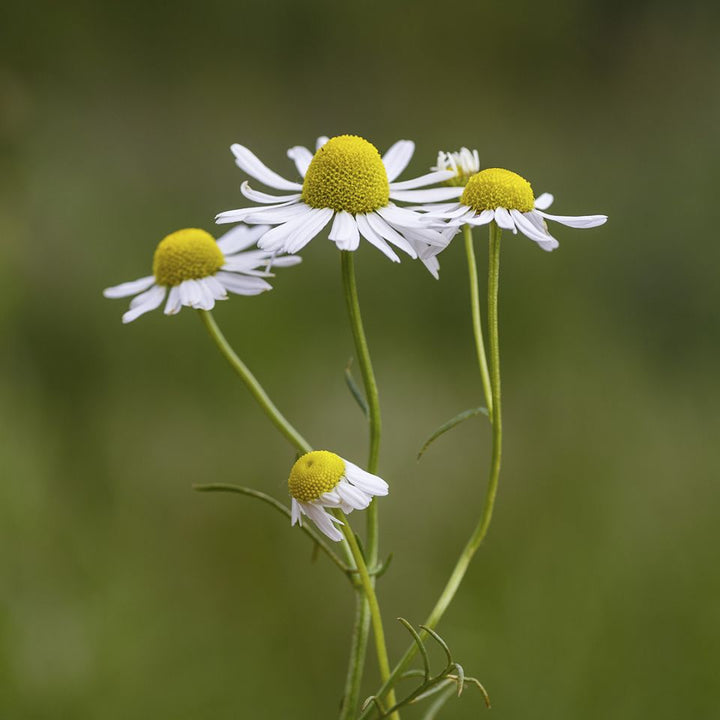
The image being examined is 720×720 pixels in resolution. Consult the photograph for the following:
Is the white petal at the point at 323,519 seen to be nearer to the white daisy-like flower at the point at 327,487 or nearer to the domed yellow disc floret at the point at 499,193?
the white daisy-like flower at the point at 327,487

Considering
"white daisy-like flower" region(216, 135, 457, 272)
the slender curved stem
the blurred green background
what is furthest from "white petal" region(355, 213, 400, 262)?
the blurred green background

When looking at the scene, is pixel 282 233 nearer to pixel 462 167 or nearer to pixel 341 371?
pixel 462 167

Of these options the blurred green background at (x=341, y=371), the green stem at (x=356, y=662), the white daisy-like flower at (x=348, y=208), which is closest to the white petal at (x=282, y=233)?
the white daisy-like flower at (x=348, y=208)

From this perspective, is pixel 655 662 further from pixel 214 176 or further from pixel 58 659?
pixel 214 176

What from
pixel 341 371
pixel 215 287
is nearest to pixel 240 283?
pixel 215 287

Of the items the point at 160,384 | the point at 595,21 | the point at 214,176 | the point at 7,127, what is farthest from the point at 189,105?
the point at 595,21

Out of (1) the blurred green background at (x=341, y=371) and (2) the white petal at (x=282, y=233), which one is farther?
(1) the blurred green background at (x=341, y=371)
